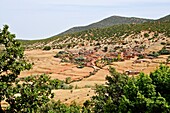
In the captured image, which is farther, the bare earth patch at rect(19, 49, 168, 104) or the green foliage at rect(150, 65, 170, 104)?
the bare earth patch at rect(19, 49, 168, 104)

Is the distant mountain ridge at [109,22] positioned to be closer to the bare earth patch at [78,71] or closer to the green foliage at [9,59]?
the bare earth patch at [78,71]

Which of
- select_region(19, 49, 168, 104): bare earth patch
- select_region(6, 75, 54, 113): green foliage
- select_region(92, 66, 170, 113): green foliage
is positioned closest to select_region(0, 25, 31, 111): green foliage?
select_region(6, 75, 54, 113): green foliage

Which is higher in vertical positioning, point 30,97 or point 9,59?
point 9,59

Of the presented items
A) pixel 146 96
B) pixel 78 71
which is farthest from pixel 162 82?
pixel 78 71

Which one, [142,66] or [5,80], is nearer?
[5,80]

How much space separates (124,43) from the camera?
8300cm

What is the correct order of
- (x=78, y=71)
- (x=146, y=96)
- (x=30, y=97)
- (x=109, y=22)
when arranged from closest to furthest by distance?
(x=30, y=97) → (x=146, y=96) → (x=78, y=71) → (x=109, y=22)

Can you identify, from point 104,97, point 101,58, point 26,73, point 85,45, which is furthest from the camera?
point 85,45

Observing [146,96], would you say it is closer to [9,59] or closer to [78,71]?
[9,59]

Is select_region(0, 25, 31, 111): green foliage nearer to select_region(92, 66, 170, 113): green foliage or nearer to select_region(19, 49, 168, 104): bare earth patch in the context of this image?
select_region(92, 66, 170, 113): green foliage

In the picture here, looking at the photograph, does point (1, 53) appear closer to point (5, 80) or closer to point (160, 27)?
point (5, 80)

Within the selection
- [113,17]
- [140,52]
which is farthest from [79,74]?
[113,17]

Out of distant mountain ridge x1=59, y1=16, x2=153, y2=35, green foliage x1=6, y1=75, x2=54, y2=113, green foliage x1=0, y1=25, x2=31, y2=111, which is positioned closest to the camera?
Result: green foliage x1=6, y1=75, x2=54, y2=113

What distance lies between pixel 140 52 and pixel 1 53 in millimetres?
54408
